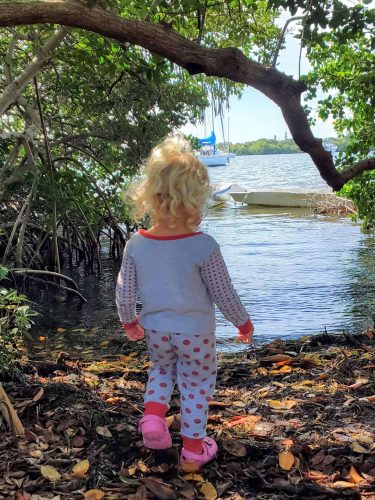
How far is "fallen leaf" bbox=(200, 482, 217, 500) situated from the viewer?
7.79 feet

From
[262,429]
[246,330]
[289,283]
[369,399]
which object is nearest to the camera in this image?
[246,330]

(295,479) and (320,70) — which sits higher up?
(320,70)

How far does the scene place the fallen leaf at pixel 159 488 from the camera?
2.33 metres

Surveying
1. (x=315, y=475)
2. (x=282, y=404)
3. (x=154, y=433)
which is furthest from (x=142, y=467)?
(x=282, y=404)

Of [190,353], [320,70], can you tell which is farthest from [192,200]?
[320,70]

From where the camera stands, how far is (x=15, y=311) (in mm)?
3613

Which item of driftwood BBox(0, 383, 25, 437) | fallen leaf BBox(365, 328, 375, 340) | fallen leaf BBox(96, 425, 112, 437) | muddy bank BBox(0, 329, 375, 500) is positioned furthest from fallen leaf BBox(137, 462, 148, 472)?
fallen leaf BBox(365, 328, 375, 340)

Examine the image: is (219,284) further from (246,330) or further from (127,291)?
(127,291)

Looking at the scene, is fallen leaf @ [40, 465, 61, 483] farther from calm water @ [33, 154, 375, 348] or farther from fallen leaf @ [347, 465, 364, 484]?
calm water @ [33, 154, 375, 348]

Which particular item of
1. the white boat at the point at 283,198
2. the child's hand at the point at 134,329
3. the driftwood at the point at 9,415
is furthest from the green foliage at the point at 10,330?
the white boat at the point at 283,198

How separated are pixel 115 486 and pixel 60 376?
1.61 m

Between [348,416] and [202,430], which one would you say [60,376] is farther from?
[348,416]

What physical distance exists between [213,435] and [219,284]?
2.58 ft

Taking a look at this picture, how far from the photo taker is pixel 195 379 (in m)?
2.74
